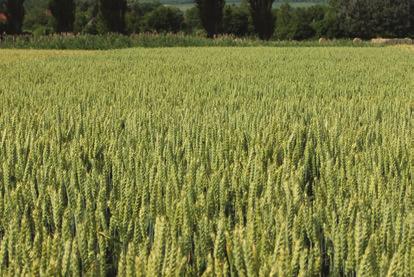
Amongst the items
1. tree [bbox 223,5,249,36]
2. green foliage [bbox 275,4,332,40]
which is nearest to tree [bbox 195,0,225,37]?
green foliage [bbox 275,4,332,40]

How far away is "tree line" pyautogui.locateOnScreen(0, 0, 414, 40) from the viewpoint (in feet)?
91.6

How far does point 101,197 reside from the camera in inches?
65.7

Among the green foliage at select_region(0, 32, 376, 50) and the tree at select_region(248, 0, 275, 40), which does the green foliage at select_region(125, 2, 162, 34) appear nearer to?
the tree at select_region(248, 0, 275, 40)

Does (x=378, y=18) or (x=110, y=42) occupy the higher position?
(x=378, y=18)

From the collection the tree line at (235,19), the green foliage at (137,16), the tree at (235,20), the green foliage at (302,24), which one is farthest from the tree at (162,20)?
the green foliage at (302,24)

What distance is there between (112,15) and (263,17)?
7.54 m

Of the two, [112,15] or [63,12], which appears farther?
[63,12]

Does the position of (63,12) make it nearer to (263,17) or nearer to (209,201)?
(263,17)

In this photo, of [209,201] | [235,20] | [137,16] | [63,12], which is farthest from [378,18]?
[209,201]

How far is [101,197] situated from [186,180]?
0.29 meters

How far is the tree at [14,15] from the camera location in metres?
27.8

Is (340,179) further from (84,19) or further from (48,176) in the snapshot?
(84,19)

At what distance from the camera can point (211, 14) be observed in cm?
2867

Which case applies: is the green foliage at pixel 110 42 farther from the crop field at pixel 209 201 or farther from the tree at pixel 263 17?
the crop field at pixel 209 201
